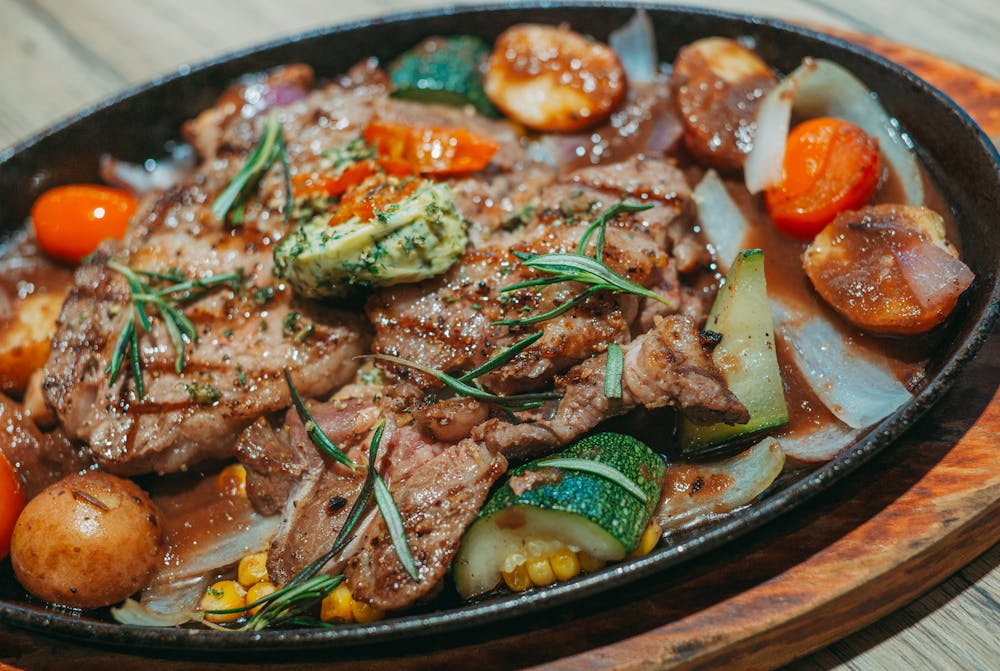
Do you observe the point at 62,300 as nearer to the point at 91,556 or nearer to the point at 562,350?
the point at 91,556

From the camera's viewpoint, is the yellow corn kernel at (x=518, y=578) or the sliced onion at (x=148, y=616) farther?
the sliced onion at (x=148, y=616)

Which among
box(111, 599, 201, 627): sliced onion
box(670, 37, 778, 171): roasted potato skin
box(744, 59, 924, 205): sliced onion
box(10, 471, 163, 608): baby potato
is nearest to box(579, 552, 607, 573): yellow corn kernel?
box(111, 599, 201, 627): sliced onion

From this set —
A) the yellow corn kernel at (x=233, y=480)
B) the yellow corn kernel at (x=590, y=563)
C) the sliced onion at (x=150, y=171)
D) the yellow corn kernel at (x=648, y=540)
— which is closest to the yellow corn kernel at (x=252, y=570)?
the yellow corn kernel at (x=233, y=480)

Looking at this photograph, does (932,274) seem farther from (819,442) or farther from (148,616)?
(148,616)

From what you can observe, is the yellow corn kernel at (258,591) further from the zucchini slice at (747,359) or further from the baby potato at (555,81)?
the baby potato at (555,81)

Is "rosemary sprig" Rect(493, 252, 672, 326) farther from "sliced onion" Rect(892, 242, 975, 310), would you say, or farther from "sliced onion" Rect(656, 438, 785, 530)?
"sliced onion" Rect(892, 242, 975, 310)
